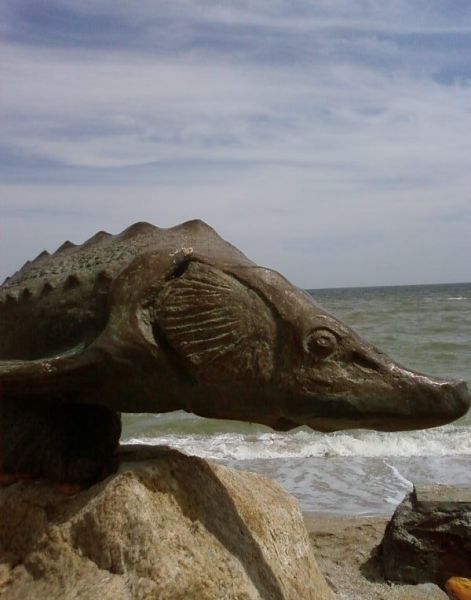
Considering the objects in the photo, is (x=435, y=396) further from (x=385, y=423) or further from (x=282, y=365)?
(x=282, y=365)

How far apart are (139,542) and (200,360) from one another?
0.60 meters

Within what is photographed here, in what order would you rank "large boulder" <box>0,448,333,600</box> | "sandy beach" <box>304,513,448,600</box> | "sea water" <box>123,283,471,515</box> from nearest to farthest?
1. "large boulder" <box>0,448,333,600</box>
2. "sandy beach" <box>304,513,448,600</box>
3. "sea water" <box>123,283,471,515</box>

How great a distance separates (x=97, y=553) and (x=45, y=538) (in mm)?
221

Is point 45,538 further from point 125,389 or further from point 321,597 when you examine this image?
point 321,597

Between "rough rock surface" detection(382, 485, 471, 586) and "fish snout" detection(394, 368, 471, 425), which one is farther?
"rough rock surface" detection(382, 485, 471, 586)

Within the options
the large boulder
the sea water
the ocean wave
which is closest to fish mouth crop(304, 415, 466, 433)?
the large boulder

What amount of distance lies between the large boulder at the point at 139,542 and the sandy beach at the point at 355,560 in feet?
4.62

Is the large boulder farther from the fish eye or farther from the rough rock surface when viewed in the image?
the rough rock surface

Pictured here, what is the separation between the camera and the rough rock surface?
4.70 m

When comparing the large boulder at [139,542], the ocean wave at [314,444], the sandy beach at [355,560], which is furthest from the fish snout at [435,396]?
the ocean wave at [314,444]

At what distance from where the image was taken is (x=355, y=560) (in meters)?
5.08

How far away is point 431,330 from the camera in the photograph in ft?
68.4

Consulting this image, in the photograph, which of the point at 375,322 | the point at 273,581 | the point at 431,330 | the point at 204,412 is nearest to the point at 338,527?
the point at 273,581

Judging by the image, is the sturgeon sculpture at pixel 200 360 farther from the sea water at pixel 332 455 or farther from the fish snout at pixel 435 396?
the sea water at pixel 332 455
